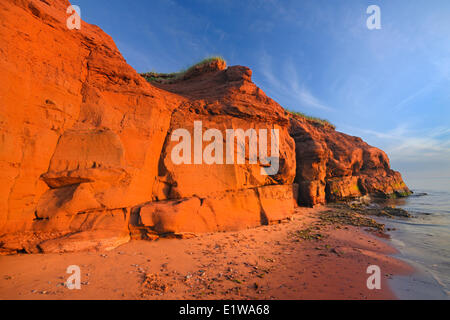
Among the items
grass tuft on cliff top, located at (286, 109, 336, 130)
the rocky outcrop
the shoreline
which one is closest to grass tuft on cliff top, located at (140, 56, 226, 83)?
the rocky outcrop

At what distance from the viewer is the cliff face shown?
415 centimetres

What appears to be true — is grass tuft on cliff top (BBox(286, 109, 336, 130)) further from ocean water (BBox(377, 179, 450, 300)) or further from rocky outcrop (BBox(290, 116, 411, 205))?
ocean water (BBox(377, 179, 450, 300))

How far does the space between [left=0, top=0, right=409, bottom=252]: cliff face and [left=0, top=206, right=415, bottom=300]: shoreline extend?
26.5 inches

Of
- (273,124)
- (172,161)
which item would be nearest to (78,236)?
(172,161)

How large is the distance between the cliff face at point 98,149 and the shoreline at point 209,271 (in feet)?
2.20

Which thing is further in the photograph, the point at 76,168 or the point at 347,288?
the point at 76,168

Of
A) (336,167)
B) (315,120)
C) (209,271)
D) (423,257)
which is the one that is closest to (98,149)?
(209,271)

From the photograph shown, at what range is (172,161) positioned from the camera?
6.40m

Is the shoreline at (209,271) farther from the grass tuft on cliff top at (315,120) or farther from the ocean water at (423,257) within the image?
the grass tuft on cliff top at (315,120)
